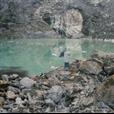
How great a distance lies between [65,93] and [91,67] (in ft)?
14.2

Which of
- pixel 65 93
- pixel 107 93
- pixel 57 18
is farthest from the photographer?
pixel 57 18

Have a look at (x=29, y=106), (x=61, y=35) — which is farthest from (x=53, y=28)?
(x=29, y=106)

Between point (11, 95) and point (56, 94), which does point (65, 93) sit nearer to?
point (56, 94)

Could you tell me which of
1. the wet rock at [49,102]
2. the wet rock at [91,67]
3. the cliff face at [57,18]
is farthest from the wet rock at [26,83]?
the cliff face at [57,18]

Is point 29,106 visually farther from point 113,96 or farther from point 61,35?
point 61,35

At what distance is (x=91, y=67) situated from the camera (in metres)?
16.9

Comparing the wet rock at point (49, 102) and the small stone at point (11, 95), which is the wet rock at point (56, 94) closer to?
the wet rock at point (49, 102)

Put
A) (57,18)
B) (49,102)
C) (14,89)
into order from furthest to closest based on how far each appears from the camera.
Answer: (57,18) < (14,89) < (49,102)

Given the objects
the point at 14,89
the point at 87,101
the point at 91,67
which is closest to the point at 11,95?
the point at 14,89

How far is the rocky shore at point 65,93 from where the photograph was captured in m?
11.3

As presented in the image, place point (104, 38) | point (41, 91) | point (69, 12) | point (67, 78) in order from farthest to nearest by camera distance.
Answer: point (69, 12)
point (104, 38)
point (67, 78)
point (41, 91)

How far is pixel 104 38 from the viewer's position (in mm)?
68062

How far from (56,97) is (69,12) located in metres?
61.2

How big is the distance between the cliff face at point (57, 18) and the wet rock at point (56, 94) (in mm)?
50249
